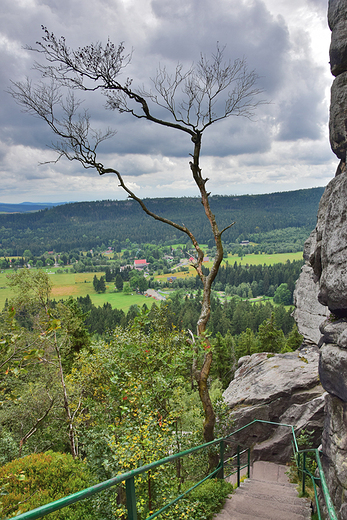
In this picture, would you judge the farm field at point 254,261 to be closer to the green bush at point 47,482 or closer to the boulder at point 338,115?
the green bush at point 47,482

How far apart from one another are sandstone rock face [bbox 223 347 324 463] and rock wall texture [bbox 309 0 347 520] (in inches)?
243

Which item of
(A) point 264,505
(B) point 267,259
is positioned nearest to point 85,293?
(B) point 267,259

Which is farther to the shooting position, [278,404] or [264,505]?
[278,404]

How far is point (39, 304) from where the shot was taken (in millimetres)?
13750

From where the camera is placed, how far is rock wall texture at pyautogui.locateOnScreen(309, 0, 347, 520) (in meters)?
5.53

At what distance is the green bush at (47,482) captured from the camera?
6578 millimetres

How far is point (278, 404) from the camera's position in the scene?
13359mm

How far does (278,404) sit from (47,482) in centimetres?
983

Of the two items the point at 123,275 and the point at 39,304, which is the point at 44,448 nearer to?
the point at 39,304

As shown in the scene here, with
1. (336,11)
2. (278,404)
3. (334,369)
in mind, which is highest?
(336,11)

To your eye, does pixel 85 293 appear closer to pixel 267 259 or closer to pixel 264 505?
pixel 267 259

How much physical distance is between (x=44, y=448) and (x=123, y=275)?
140 m

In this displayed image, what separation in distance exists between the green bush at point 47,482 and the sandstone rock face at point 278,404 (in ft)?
19.9

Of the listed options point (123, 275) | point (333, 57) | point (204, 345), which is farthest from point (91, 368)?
point (123, 275)
